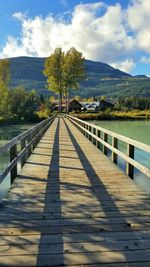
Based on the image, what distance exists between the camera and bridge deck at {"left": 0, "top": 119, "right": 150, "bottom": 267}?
4348 millimetres

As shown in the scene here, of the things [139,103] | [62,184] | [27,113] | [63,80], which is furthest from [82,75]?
[139,103]

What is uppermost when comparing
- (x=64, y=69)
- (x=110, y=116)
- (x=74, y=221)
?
(x=64, y=69)

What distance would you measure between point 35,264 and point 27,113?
72.1 m

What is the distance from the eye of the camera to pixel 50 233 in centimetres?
511

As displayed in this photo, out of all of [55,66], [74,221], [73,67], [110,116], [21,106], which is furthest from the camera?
[110,116]

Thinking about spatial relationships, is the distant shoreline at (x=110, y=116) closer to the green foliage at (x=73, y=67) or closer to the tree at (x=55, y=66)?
the green foliage at (x=73, y=67)

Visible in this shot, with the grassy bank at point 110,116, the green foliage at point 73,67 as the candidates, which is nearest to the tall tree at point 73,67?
the green foliage at point 73,67

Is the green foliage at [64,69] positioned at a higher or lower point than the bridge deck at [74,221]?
higher

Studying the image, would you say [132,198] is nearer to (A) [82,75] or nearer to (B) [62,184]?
(B) [62,184]

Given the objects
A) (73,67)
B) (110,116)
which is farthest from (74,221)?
(110,116)

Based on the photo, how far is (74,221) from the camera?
5633 millimetres

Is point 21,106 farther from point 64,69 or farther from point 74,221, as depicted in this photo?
point 74,221

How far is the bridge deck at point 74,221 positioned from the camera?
435 centimetres

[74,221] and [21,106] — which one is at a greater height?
[21,106]
